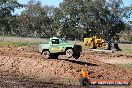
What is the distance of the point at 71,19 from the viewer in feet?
383

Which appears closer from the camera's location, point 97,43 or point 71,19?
point 97,43

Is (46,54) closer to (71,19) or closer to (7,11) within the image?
(71,19)

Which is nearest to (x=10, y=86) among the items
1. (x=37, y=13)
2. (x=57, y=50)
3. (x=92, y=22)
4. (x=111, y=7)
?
(x=57, y=50)

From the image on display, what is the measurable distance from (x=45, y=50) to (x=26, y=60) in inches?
172

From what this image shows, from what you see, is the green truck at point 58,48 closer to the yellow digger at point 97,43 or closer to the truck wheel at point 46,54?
the truck wheel at point 46,54

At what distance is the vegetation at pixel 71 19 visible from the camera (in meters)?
114

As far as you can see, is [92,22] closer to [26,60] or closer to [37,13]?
[37,13]

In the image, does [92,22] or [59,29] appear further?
[59,29]

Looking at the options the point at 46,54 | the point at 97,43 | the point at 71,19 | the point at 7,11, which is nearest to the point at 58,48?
the point at 46,54

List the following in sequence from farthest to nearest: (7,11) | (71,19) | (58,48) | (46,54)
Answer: (7,11), (71,19), (46,54), (58,48)

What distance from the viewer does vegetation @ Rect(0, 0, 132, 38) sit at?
11356 cm

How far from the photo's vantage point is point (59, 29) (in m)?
118

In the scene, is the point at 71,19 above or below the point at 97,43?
above

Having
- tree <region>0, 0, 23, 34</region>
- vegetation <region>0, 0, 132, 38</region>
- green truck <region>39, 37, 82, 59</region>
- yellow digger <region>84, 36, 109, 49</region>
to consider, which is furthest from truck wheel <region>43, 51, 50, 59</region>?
tree <region>0, 0, 23, 34</region>
